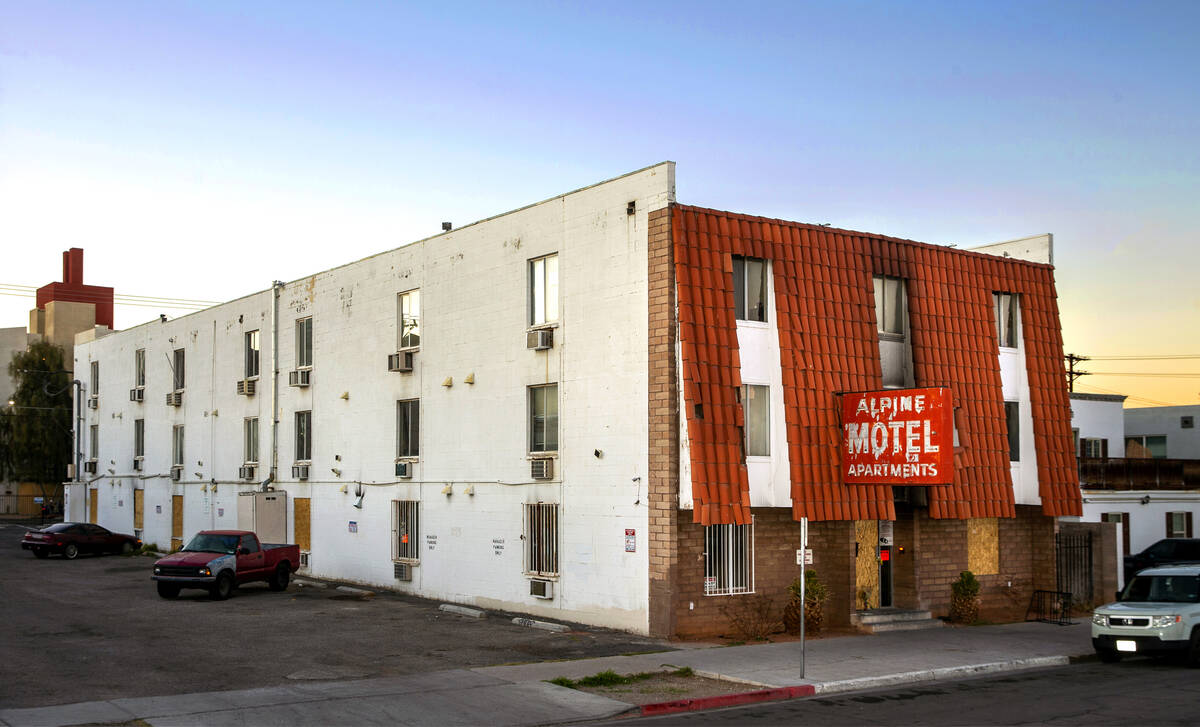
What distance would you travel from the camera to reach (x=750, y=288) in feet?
73.6

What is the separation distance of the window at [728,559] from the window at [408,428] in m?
10.2

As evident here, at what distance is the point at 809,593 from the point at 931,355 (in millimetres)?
6440

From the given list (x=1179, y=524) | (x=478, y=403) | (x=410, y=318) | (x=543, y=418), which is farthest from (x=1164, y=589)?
(x=1179, y=524)

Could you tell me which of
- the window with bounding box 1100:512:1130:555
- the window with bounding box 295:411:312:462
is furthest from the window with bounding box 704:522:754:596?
the window with bounding box 1100:512:1130:555

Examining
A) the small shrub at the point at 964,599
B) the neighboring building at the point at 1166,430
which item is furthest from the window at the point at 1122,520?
the small shrub at the point at 964,599

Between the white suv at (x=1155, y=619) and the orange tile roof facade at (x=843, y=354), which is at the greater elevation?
the orange tile roof facade at (x=843, y=354)

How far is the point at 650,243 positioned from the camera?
70.6 ft

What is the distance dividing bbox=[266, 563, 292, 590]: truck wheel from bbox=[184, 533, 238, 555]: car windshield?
5.81 feet

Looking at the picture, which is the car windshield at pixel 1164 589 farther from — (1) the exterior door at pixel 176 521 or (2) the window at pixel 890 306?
(1) the exterior door at pixel 176 521

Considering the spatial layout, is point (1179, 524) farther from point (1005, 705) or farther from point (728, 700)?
point (728, 700)

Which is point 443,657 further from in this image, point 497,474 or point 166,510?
point 166,510

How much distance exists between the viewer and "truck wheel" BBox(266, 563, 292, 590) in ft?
97.8

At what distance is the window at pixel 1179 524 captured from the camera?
4203cm

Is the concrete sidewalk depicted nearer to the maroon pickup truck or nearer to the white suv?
the white suv
